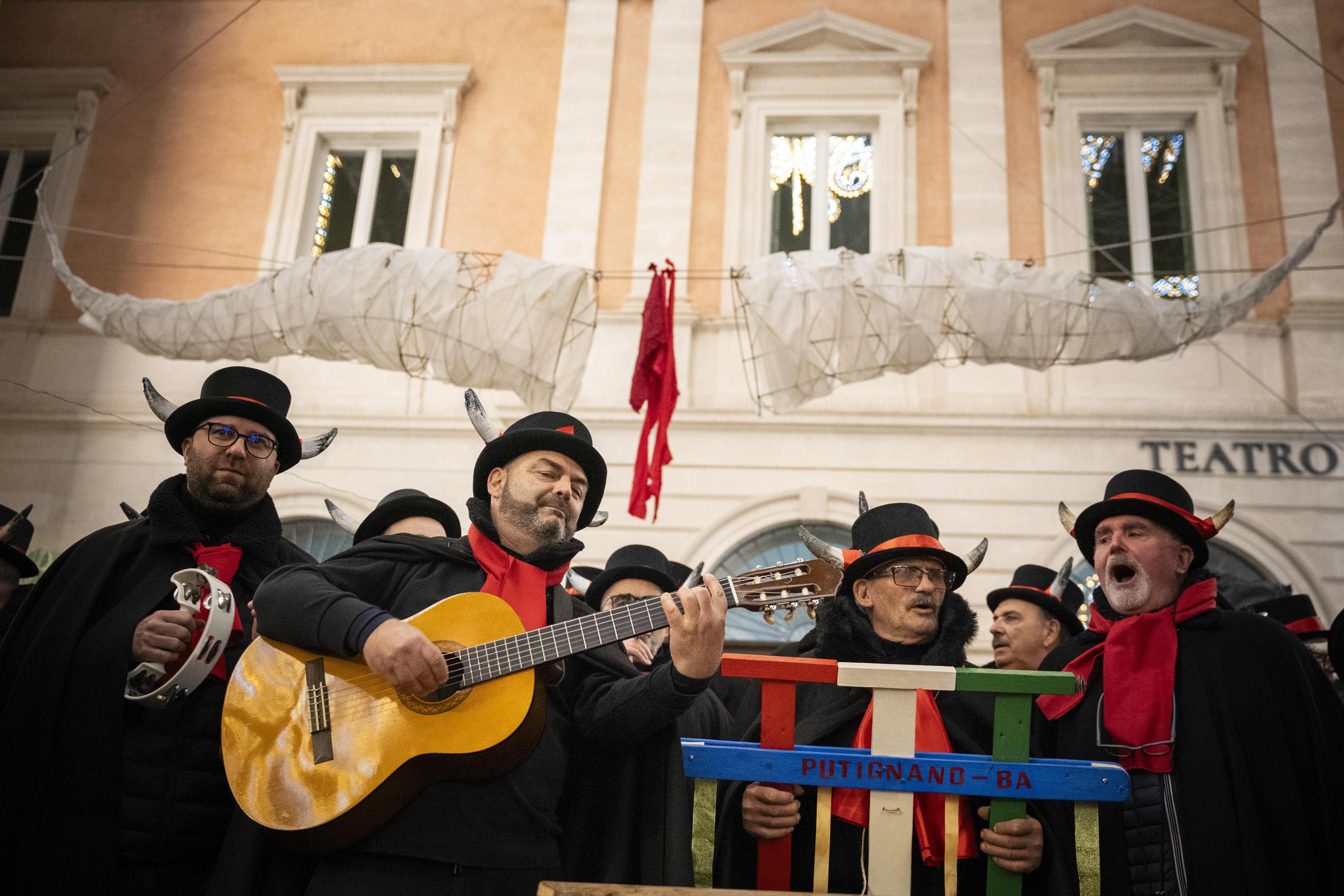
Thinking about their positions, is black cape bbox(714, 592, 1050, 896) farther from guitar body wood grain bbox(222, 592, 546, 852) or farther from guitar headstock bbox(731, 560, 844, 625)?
guitar body wood grain bbox(222, 592, 546, 852)

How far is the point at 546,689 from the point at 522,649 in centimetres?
20

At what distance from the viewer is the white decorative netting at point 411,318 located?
5664mm

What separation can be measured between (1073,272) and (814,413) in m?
2.41

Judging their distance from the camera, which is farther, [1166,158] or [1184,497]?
[1166,158]

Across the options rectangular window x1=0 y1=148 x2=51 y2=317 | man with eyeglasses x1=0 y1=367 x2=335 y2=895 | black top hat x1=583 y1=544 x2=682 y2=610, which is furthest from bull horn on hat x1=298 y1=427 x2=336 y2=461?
rectangular window x1=0 y1=148 x2=51 y2=317

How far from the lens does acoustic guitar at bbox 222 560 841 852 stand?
201 centimetres

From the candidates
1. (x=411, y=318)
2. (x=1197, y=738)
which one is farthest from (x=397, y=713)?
(x=411, y=318)

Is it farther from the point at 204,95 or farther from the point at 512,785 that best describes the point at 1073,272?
the point at 204,95

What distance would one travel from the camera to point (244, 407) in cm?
275

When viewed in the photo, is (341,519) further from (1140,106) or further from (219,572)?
(1140,106)

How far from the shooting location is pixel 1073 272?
552cm

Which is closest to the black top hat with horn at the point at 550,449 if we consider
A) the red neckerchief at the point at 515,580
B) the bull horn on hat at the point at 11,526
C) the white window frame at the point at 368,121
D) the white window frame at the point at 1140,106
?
the red neckerchief at the point at 515,580

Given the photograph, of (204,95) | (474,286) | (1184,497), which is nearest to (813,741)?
(1184,497)

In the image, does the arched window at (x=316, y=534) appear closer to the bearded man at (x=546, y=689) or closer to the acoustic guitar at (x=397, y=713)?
the bearded man at (x=546, y=689)
